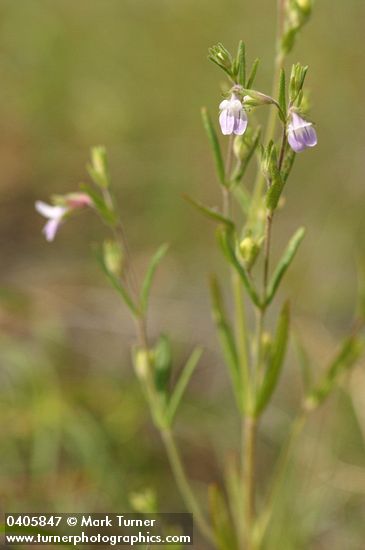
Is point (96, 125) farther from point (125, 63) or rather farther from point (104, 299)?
point (104, 299)

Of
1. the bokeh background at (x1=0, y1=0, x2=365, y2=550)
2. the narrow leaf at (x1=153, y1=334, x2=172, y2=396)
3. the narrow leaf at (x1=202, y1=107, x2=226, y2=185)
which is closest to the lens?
the narrow leaf at (x1=202, y1=107, x2=226, y2=185)

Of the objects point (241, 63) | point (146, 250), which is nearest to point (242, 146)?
point (241, 63)

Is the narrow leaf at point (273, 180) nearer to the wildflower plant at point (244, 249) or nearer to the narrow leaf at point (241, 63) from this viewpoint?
the wildflower plant at point (244, 249)

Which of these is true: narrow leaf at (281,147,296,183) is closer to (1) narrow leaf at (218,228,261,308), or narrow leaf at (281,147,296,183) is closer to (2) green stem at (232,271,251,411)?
(1) narrow leaf at (218,228,261,308)

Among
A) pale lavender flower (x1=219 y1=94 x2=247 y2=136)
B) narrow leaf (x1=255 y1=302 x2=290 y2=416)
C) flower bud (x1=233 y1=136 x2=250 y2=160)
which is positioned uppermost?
flower bud (x1=233 y1=136 x2=250 y2=160)

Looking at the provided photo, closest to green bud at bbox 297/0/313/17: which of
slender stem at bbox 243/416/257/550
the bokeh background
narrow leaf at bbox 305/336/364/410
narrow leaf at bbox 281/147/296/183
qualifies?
narrow leaf at bbox 281/147/296/183

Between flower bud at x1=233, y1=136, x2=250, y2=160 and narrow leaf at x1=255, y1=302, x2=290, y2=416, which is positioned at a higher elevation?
flower bud at x1=233, y1=136, x2=250, y2=160
